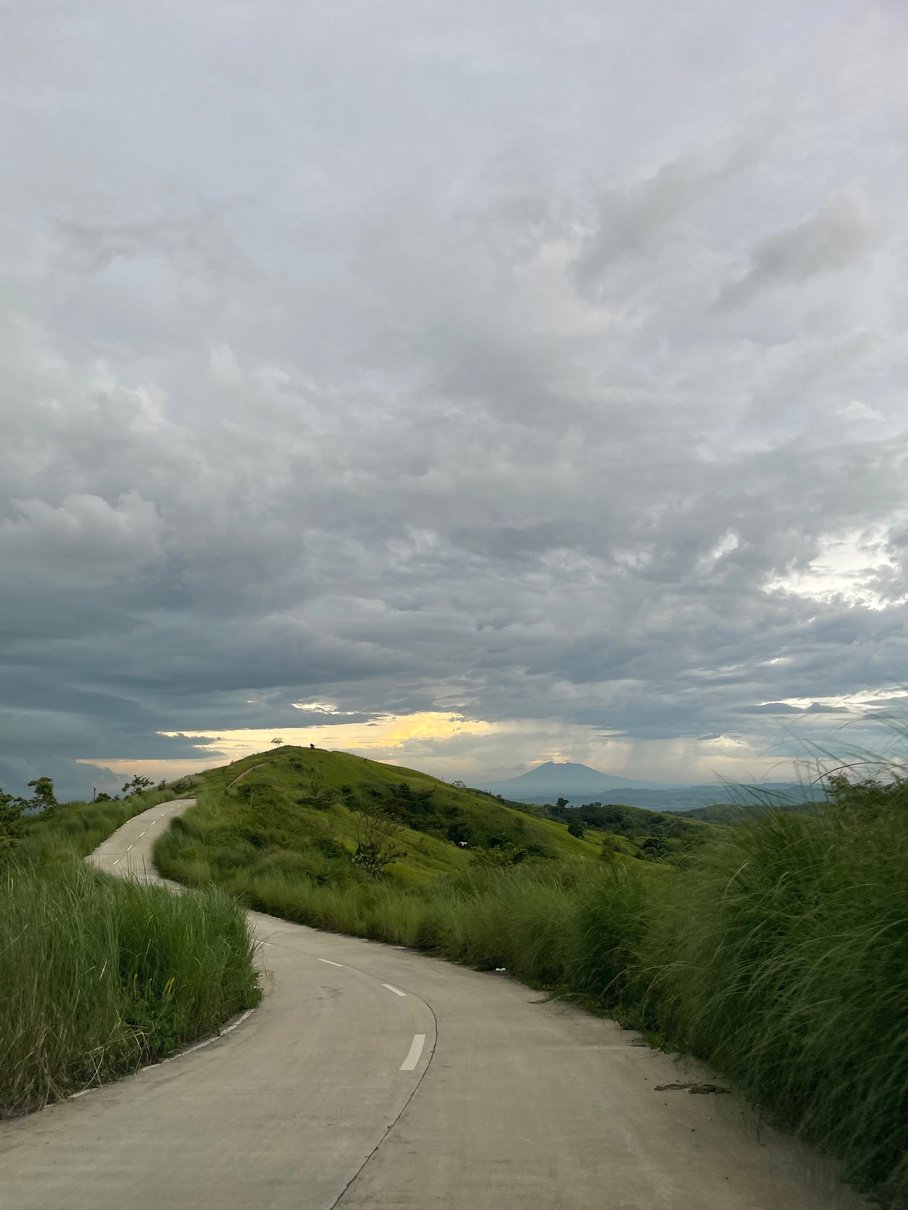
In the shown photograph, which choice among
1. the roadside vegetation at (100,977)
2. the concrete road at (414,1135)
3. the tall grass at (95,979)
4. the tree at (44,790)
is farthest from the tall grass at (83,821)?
the concrete road at (414,1135)

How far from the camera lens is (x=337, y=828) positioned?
2589 inches

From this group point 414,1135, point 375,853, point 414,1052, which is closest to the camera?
point 414,1135

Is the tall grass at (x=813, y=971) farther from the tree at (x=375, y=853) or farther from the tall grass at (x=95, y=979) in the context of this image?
the tree at (x=375, y=853)

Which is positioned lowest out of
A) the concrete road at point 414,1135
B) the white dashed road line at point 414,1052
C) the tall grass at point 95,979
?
the white dashed road line at point 414,1052

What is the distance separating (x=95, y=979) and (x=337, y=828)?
5691 cm

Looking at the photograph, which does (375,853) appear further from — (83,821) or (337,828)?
(83,821)

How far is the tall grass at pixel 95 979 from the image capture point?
8.70 metres

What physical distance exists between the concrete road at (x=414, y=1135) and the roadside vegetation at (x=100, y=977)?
39 centimetres

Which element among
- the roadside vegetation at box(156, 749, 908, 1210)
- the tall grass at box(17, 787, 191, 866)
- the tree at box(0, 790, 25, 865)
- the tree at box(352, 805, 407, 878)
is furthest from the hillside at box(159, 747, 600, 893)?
the tree at box(0, 790, 25, 865)

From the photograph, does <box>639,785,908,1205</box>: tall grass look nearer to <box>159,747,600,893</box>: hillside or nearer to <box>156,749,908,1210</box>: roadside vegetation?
<box>156,749,908,1210</box>: roadside vegetation

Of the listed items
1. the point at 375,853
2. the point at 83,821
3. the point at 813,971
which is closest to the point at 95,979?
the point at 813,971

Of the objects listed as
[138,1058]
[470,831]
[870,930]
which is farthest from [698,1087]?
[470,831]

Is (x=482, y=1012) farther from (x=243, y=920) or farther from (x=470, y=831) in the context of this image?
(x=470, y=831)

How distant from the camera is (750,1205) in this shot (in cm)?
569
